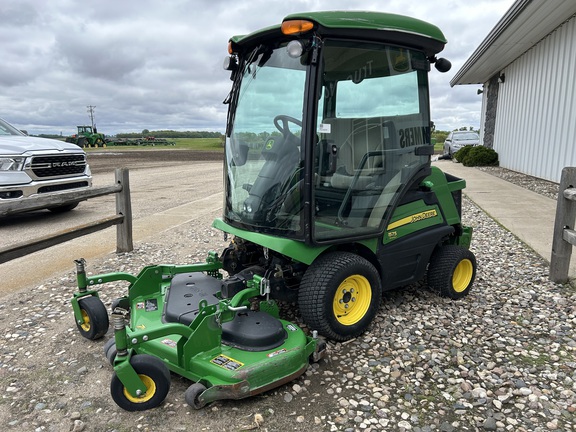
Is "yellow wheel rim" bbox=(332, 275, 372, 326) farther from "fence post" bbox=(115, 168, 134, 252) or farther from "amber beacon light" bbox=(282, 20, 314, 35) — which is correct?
"fence post" bbox=(115, 168, 134, 252)

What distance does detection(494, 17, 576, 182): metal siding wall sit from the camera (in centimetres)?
1033

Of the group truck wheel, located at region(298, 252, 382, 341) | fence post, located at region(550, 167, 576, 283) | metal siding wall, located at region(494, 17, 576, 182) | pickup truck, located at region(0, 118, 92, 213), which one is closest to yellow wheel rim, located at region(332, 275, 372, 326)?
truck wheel, located at region(298, 252, 382, 341)

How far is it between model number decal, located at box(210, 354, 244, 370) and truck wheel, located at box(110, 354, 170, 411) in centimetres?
28

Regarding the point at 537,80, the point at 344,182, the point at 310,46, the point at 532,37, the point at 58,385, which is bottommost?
the point at 58,385

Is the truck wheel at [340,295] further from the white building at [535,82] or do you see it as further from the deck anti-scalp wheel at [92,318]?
the white building at [535,82]

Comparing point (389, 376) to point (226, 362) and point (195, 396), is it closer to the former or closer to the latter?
point (226, 362)

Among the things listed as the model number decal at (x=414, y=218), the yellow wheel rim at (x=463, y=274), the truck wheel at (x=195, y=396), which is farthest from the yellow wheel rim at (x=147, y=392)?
the yellow wheel rim at (x=463, y=274)

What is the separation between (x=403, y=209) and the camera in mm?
3688

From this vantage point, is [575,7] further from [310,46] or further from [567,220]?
[310,46]

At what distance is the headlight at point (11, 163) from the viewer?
24.4ft

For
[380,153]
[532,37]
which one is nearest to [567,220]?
[380,153]

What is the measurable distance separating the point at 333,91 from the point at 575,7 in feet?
29.9

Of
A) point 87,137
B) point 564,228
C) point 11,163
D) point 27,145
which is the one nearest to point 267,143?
point 564,228

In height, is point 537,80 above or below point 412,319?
above
